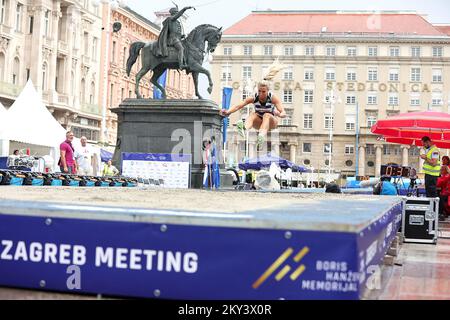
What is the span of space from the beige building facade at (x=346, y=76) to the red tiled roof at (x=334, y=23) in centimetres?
14

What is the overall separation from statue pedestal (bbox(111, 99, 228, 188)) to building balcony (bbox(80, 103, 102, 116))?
112 ft

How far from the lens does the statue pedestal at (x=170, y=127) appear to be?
21125 mm

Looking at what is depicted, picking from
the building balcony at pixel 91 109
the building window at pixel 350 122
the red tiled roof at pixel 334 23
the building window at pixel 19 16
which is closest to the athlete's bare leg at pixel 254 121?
the building window at pixel 19 16

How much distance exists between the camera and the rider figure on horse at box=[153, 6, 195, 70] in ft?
71.6

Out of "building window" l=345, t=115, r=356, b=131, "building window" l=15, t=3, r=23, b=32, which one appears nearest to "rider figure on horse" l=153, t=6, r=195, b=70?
"building window" l=15, t=3, r=23, b=32

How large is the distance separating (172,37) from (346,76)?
245 ft

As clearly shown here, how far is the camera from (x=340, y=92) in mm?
93812

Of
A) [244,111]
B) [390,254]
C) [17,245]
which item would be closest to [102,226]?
[17,245]

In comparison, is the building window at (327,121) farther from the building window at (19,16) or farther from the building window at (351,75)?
the building window at (19,16)

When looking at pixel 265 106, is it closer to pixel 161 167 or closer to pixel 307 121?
pixel 161 167

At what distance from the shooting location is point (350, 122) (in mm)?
92875

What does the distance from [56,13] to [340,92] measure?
171 ft

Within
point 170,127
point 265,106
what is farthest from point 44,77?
point 265,106

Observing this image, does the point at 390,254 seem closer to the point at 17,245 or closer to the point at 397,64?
the point at 17,245
